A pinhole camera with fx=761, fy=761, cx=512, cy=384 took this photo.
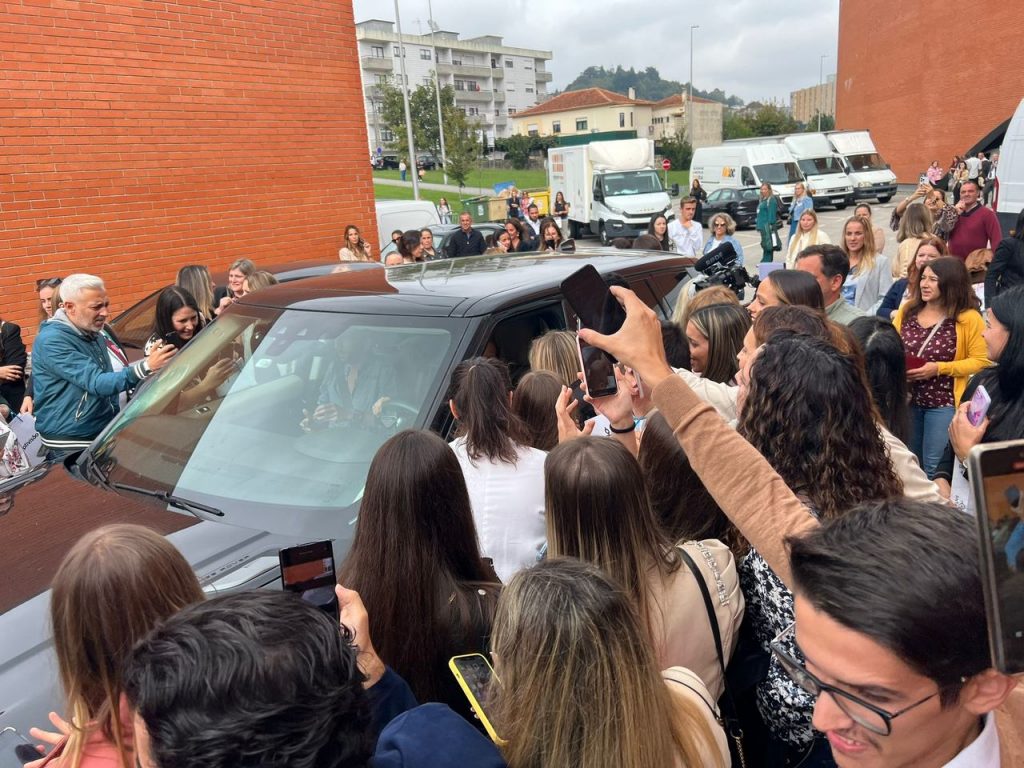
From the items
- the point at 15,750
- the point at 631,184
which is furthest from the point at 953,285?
the point at 631,184

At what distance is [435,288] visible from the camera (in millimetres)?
3859

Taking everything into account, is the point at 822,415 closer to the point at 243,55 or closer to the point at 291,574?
the point at 291,574

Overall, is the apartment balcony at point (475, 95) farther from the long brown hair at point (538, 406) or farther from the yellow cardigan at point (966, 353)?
the long brown hair at point (538, 406)

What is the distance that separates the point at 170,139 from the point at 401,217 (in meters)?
4.92

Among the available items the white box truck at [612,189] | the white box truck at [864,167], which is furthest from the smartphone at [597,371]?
the white box truck at [864,167]

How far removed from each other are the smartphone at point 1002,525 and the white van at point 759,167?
28241mm

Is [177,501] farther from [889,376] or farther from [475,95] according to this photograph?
[475,95]

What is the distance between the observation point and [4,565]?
270cm

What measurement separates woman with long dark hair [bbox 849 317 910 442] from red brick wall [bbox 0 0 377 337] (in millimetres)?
8793

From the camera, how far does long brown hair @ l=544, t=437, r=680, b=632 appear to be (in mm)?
2068

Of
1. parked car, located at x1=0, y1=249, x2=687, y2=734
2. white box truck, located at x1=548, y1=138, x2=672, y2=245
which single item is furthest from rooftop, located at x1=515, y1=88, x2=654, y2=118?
parked car, located at x1=0, y1=249, x2=687, y2=734

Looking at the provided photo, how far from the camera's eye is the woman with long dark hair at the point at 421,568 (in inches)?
85.5

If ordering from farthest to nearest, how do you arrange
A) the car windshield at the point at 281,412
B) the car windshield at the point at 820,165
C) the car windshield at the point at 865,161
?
the car windshield at the point at 865,161, the car windshield at the point at 820,165, the car windshield at the point at 281,412

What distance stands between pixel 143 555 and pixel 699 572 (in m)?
1.44
